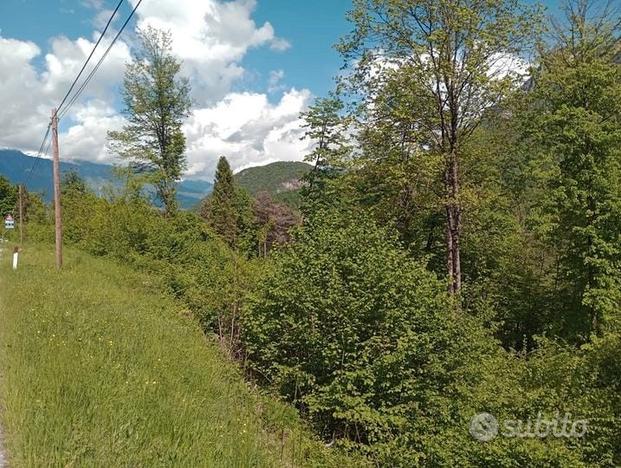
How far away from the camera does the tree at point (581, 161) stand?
49.5 ft

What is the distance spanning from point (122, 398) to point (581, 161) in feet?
52.5

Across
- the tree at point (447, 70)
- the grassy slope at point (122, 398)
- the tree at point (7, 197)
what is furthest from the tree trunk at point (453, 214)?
the tree at point (7, 197)

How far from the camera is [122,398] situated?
493cm

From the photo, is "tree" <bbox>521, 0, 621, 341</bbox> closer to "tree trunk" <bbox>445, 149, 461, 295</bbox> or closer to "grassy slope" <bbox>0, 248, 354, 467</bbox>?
"tree trunk" <bbox>445, 149, 461, 295</bbox>

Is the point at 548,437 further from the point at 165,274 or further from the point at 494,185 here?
the point at 165,274

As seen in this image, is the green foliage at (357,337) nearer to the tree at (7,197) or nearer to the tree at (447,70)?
the tree at (447,70)

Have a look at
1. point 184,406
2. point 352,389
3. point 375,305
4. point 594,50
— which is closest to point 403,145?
point 594,50

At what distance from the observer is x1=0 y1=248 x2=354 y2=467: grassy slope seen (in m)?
3.90

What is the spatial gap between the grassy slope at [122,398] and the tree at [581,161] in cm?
1181

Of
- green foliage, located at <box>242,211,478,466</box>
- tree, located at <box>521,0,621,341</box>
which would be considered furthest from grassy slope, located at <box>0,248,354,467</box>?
tree, located at <box>521,0,621,341</box>

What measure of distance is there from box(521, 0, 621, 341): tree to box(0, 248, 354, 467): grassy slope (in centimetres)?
1181

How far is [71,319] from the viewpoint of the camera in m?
8.30

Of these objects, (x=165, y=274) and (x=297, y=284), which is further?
(x=165, y=274)

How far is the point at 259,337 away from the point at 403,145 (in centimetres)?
938
